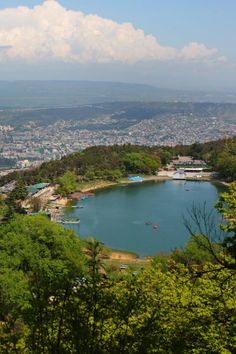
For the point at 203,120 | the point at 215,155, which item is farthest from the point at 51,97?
the point at 215,155

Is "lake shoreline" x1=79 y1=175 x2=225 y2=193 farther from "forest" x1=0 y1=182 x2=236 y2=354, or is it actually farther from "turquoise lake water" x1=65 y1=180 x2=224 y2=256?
"forest" x1=0 y1=182 x2=236 y2=354

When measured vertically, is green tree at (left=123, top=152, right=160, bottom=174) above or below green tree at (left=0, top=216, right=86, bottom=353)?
below

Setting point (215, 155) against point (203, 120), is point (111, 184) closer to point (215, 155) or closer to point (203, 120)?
point (215, 155)

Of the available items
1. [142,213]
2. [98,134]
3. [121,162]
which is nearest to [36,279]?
[142,213]

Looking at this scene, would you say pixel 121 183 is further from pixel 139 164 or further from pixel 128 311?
pixel 128 311

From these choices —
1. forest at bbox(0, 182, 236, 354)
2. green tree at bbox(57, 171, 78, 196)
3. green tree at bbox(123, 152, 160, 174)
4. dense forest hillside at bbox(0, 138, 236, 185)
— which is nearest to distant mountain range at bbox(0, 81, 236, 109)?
dense forest hillside at bbox(0, 138, 236, 185)
